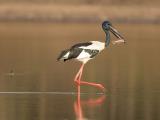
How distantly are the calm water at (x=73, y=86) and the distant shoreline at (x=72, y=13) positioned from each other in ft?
73.7

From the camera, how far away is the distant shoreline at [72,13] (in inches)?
2079

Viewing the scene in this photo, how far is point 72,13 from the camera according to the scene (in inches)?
2137

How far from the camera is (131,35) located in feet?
132

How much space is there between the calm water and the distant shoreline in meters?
22.5

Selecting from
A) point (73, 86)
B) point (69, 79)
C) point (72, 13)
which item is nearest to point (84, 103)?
point (73, 86)

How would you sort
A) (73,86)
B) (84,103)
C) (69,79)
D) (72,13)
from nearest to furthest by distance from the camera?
(84,103)
(73,86)
(69,79)
(72,13)

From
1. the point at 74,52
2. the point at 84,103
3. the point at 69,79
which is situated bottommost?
the point at 84,103

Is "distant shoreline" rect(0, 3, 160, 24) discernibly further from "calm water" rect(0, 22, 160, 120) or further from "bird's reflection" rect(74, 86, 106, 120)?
"bird's reflection" rect(74, 86, 106, 120)

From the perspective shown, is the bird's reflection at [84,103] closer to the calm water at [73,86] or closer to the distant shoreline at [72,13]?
the calm water at [73,86]

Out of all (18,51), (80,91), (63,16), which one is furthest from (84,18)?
(80,91)

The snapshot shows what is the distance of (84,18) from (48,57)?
2714 centimetres

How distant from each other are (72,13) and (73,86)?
122 ft

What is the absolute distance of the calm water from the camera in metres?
13.6

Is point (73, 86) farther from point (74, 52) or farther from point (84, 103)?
point (84, 103)
